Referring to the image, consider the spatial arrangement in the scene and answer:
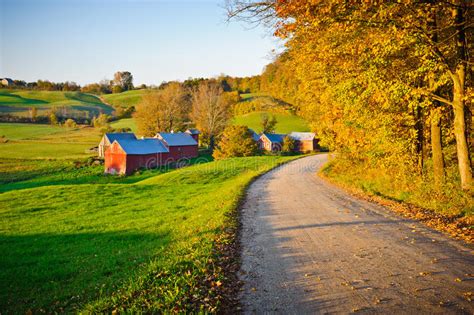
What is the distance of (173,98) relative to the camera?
233 feet

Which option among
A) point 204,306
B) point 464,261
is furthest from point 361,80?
point 204,306

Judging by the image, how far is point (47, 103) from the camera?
12125 centimetres

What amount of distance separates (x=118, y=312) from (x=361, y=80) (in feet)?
35.6

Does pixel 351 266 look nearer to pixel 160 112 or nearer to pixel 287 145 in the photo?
pixel 287 145

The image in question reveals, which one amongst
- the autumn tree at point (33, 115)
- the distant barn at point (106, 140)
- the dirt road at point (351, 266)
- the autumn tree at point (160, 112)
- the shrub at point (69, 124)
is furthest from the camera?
the autumn tree at point (33, 115)

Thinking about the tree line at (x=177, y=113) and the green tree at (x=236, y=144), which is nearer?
the green tree at (x=236, y=144)

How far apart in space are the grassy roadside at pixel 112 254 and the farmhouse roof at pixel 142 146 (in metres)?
26.5

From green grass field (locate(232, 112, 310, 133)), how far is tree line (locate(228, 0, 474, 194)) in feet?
236

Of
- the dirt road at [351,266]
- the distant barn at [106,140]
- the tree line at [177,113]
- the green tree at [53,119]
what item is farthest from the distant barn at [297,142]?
the dirt road at [351,266]

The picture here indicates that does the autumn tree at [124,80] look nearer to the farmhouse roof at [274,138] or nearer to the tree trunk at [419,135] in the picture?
the farmhouse roof at [274,138]

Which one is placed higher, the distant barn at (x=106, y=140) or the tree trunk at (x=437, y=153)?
the distant barn at (x=106, y=140)

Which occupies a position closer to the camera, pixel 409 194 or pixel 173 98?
pixel 409 194

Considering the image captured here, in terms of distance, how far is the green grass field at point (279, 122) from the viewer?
91500 millimetres

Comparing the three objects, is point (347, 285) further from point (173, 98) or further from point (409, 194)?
point (173, 98)
